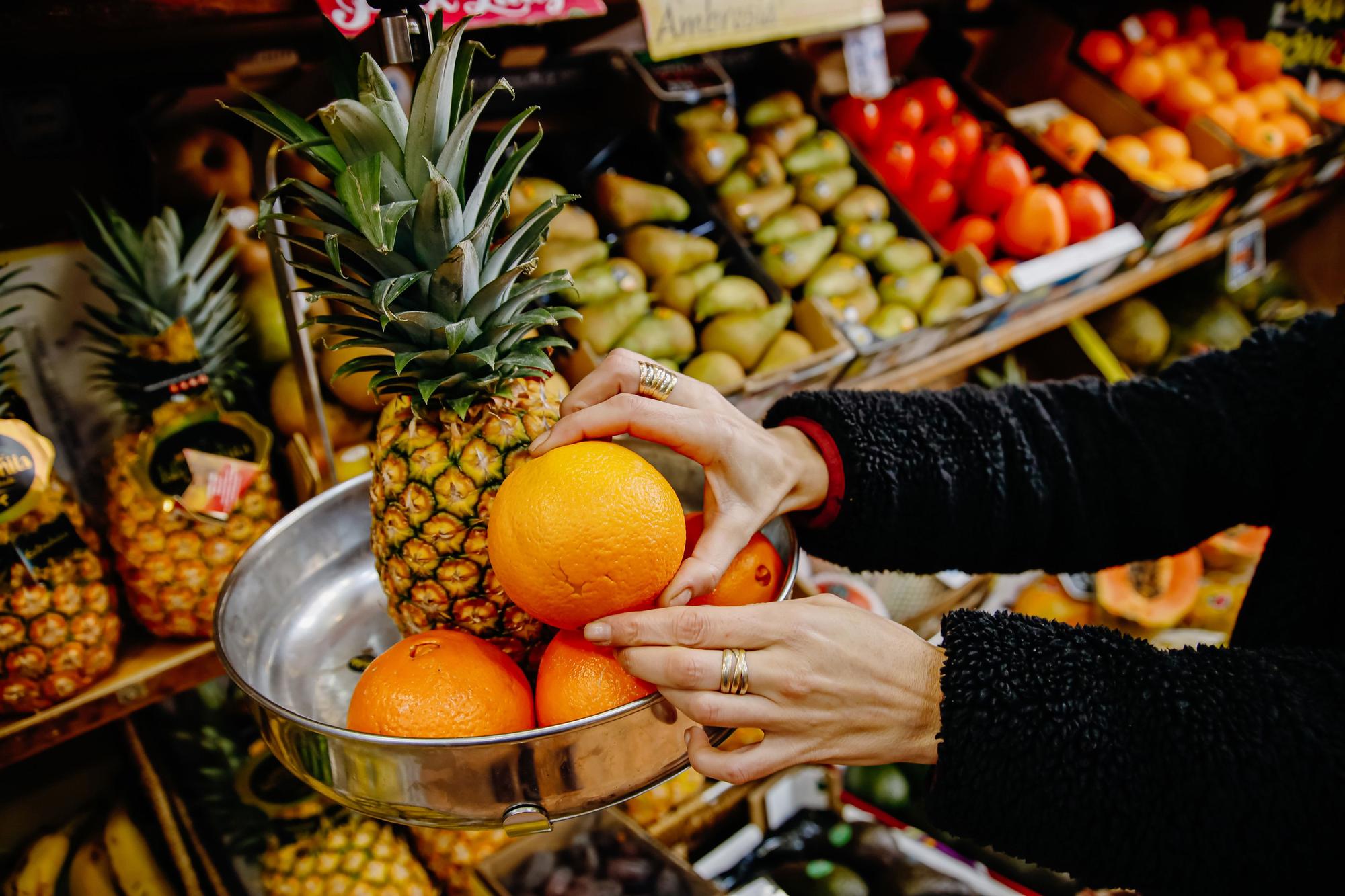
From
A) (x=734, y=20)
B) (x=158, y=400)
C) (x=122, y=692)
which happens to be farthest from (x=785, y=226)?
(x=122, y=692)

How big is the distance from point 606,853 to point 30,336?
4.67ft

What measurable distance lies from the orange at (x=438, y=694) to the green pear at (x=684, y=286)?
133cm

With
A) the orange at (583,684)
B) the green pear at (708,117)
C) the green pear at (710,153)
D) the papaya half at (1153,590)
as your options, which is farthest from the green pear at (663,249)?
the papaya half at (1153,590)

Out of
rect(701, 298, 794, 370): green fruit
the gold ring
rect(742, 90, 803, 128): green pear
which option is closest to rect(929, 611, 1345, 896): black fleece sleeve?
the gold ring

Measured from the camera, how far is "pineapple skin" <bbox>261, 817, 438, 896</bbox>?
5.35 ft

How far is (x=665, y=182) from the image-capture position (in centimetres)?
220

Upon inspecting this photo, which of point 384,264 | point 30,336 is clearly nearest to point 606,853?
point 384,264

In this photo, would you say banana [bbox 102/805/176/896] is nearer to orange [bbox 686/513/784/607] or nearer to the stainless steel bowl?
the stainless steel bowl

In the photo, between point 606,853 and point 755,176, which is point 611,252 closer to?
point 755,176

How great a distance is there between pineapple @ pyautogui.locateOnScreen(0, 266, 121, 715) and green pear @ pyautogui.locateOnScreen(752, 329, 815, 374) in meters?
1.39

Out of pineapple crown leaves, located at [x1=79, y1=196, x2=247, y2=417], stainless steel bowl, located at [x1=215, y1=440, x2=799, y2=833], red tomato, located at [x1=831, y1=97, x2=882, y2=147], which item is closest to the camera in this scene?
stainless steel bowl, located at [x1=215, y1=440, x2=799, y2=833]

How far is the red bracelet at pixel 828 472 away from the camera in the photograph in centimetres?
115

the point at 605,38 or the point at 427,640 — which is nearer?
the point at 427,640

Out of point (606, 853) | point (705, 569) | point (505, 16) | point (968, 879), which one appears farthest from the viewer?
point (968, 879)
